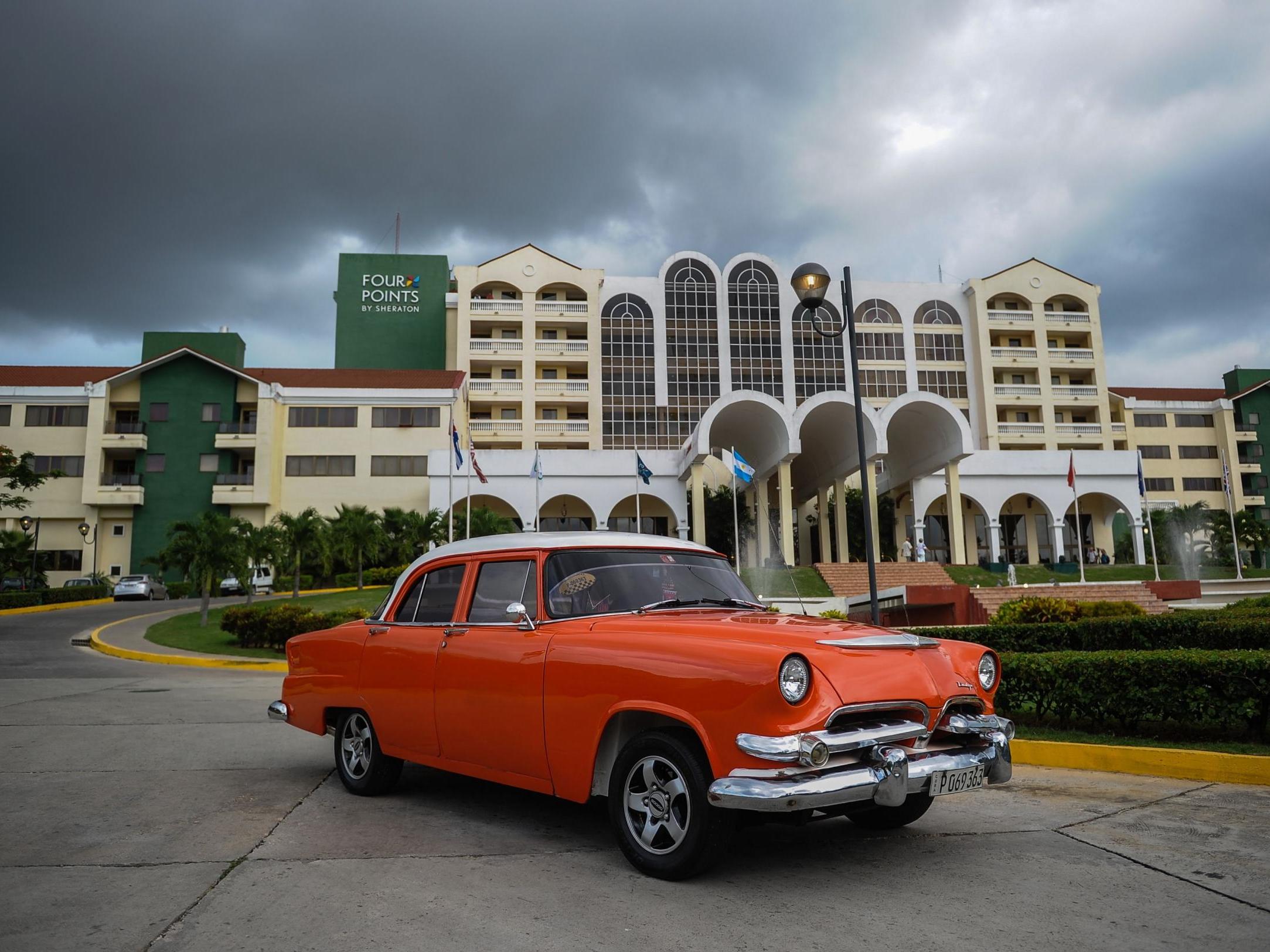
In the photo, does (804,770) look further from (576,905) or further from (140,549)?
(140,549)

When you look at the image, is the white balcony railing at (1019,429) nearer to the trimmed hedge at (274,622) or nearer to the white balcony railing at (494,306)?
the white balcony railing at (494,306)

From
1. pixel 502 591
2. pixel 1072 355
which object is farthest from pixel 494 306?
pixel 502 591

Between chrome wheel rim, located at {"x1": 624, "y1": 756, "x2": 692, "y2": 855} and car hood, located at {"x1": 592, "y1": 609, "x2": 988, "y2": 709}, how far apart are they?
25.3 inches

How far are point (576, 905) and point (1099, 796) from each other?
419cm

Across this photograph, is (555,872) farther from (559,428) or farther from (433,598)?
(559,428)

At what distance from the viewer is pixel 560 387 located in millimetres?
55281

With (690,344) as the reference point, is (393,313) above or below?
above

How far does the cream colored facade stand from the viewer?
54594mm

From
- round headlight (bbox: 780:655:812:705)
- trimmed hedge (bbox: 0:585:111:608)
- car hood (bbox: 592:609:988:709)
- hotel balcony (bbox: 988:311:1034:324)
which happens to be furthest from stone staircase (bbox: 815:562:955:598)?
hotel balcony (bbox: 988:311:1034:324)

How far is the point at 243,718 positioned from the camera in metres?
10.3

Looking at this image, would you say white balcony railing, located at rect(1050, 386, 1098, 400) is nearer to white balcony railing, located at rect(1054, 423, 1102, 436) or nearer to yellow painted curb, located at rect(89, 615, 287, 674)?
white balcony railing, located at rect(1054, 423, 1102, 436)

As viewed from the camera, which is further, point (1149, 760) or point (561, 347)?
point (561, 347)

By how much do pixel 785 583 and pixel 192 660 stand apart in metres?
18.3

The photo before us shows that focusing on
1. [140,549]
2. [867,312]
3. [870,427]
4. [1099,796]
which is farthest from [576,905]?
[867,312]
